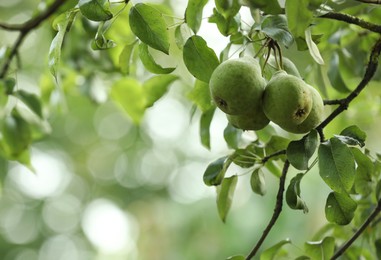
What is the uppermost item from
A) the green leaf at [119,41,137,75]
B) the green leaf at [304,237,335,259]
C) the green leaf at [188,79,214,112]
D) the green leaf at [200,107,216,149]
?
the green leaf at [119,41,137,75]

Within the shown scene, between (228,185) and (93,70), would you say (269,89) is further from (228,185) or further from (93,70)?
(93,70)

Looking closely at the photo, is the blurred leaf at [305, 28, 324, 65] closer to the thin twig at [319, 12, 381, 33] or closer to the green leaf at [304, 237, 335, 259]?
the thin twig at [319, 12, 381, 33]

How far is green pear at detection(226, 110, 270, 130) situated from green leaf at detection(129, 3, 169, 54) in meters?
0.11

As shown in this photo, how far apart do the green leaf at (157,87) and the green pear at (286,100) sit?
412mm

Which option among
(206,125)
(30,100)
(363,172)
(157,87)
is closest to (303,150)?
(363,172)

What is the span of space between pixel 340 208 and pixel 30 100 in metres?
0.60

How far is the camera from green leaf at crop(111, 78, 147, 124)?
125 centimetres

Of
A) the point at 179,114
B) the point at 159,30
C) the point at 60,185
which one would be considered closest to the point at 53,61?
the point at 159,30

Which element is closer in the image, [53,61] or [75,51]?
[53,61]

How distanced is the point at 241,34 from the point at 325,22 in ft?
0.82

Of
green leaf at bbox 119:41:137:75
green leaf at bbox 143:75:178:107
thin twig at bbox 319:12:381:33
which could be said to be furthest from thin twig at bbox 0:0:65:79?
thin twig at bbox 319:12:381:33

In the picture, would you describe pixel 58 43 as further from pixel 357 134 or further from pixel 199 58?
pixel 357 134

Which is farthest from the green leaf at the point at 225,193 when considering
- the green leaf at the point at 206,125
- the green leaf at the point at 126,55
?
the green leaf at the point at 126,55

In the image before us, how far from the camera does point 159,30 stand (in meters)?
0.69
